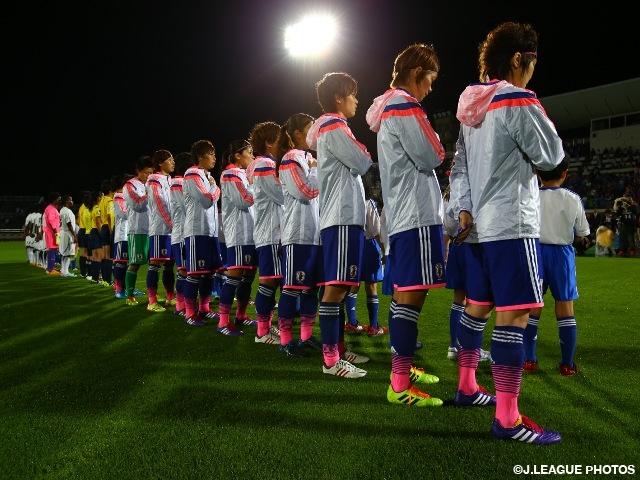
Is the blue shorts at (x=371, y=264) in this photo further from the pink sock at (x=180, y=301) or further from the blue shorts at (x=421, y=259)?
the pink sock at (x=180, y=301)

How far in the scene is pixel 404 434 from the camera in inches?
109

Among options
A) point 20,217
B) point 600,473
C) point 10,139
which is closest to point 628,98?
point 600,473

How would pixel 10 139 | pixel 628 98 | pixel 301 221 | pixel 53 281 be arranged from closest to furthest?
pixel 301 221
pixel 53 281
pixel 628 98
pixel 10 139

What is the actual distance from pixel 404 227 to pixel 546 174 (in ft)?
5.16

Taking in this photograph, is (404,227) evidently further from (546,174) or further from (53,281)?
(53,281)

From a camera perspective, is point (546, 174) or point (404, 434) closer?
point (404, 434)

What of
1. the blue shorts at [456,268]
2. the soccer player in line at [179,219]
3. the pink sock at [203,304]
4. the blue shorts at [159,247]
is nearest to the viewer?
the blue shorts at [456,268]

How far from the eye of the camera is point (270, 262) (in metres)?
5.32

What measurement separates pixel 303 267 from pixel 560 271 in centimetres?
A: 217

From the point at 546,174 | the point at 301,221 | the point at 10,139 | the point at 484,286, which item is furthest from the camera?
the point at 10,139

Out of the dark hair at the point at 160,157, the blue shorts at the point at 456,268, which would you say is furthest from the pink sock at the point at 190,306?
the blue shorts at the point at 456,268

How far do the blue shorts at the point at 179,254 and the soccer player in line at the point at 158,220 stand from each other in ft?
0.67

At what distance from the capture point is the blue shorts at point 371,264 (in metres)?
5.50

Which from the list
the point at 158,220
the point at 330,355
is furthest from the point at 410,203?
the point at 158,220
